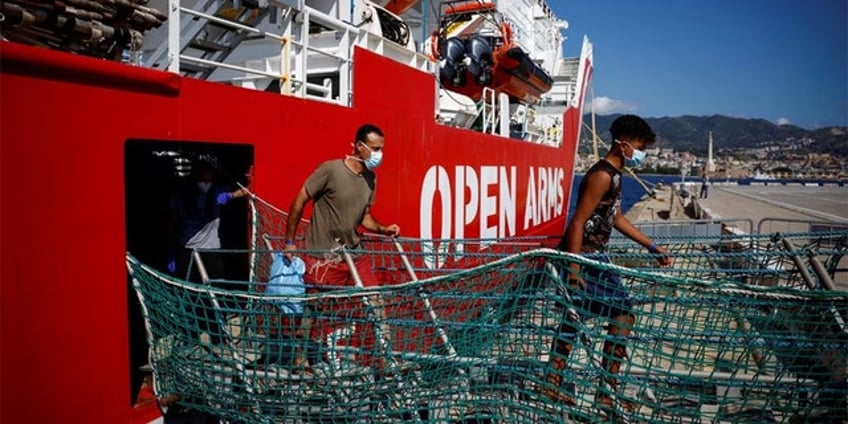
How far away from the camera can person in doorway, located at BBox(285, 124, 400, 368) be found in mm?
3945

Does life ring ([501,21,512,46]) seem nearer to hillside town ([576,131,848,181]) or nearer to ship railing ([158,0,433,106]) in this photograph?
ship railing ([158,0,433,106])

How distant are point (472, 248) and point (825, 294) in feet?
21.0

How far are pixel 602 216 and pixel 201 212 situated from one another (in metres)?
3.30

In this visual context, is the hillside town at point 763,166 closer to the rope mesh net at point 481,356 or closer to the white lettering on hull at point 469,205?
the white lettering on hull at point 469,205

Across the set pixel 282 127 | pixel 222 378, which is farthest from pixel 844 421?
pixel 282 127

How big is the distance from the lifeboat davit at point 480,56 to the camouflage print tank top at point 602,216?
690cm

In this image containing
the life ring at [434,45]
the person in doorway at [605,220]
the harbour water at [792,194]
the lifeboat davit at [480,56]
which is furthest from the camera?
the harbour water at [792,194]

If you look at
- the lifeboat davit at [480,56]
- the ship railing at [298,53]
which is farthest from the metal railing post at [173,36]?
the lifeboat davit at [480,56]

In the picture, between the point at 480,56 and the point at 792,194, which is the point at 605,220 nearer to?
the point at 480,56

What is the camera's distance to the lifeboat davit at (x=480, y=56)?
11.1 m

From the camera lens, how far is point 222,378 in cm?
328

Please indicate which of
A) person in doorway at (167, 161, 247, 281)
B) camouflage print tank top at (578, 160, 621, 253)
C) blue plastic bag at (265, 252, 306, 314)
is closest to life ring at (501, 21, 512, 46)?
person in doorway at (167, 161, 247, 281)

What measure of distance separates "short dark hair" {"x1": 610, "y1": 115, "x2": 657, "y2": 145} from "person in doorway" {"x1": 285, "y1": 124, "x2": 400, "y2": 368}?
63.2 inches

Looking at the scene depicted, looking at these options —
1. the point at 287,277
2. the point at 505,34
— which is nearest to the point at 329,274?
the point at 287,277
